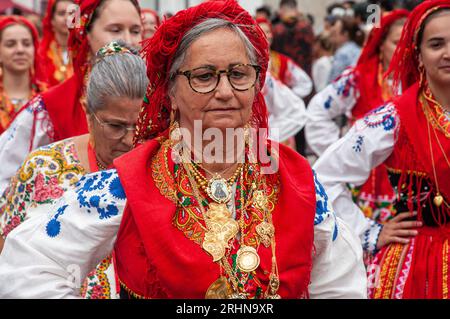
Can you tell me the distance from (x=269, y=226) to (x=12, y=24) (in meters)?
5.07

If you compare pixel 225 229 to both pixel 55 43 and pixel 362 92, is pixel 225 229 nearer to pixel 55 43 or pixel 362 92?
pixel 362 92

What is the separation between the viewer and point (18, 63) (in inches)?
290

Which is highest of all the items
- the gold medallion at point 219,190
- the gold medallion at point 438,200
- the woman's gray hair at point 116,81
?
the woman's gray hair at point 116,81

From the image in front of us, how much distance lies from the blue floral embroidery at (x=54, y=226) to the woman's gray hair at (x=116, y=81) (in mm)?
973

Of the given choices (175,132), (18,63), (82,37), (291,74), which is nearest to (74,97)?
(82,37)

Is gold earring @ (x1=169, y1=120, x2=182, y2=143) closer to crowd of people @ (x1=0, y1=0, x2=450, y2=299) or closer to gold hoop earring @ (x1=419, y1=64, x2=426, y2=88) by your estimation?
crowd of people @ (x1=0, y1=0, x2=450, y2=299)

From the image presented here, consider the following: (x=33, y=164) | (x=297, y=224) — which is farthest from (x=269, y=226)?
(x=33, y=164)

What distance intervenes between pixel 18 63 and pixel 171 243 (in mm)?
4878

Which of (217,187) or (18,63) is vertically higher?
(217,187)

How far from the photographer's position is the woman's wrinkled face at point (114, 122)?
3.78 m

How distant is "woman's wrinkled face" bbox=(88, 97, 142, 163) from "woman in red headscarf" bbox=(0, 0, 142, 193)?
1.06m

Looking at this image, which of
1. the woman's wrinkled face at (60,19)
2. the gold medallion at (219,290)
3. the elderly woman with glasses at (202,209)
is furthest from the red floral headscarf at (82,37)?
the woman's wrinkled face at (60,19)

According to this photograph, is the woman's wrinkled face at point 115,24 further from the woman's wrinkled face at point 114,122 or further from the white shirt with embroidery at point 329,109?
the white shirt with embroidery at point 329,109

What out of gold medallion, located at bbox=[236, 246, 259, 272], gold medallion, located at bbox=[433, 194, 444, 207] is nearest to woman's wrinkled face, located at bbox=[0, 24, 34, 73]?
gold medallion, located at bbox=[433, 194, 444, 207]
